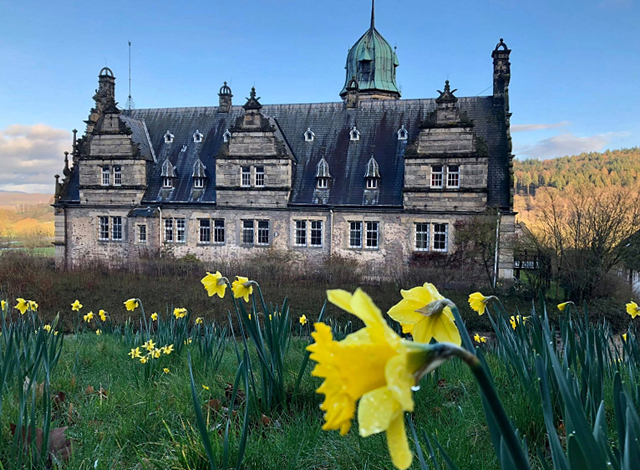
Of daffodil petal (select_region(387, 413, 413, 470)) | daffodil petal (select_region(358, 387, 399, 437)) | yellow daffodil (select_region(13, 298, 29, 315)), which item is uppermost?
daffodil petal (select_region(358, 387, 399, 437))

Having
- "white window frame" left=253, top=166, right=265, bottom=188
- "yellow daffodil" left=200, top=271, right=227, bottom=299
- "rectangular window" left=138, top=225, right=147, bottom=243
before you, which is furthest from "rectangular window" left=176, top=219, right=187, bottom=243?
"yellow daffodil" left=200, top=271, right=227, bottom=299

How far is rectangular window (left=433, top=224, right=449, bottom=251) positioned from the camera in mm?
20438

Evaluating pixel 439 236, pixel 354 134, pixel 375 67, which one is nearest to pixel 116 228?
pixel 354 134

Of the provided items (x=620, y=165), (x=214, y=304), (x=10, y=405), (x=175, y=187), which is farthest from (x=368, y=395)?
(x=620, y=165)

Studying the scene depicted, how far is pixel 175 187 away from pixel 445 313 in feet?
76.3

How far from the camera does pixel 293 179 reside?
72.7 ft

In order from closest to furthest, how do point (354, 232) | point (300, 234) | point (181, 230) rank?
point (354, 232) < point (300, 234) < point (181, 230)

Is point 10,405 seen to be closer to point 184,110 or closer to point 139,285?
point 139,285

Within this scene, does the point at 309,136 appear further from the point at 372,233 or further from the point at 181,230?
the point at 181,230

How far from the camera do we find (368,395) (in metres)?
0.77

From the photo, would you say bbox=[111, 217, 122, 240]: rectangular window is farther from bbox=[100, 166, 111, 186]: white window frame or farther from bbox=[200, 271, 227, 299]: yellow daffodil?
bbox=[200, 271, 227, 299]: yellow daffodil

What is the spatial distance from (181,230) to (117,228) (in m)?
3.72

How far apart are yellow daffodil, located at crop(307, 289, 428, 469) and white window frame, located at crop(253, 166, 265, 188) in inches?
848

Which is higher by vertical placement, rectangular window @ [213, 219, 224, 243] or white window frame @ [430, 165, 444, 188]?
white window frame @ [430, 165, 444, 188]
